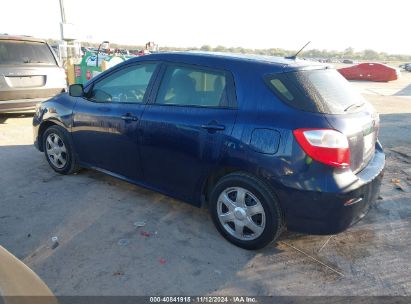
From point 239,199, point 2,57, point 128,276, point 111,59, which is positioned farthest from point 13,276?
point 111,59

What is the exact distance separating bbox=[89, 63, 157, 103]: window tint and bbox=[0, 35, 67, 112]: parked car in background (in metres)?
3.68

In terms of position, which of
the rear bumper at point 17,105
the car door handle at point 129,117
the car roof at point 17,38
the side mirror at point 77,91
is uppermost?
the car roof at point 17,38

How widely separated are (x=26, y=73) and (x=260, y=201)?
244 inches

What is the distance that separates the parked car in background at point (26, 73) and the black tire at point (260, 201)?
5.64 metres

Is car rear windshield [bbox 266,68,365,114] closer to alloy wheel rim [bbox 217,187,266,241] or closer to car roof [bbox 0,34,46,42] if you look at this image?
alloy wheel rim [bbox 217,187,266,241]

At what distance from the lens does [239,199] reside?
313cm

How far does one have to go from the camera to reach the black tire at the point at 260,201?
2.94 m

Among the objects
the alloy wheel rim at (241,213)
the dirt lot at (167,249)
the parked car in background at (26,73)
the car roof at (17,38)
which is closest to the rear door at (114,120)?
the dirt lot at (167,249)

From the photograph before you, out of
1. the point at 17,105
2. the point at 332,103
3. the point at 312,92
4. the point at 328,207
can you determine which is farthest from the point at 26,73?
the point at 328,207

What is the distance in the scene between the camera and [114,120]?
3893mm

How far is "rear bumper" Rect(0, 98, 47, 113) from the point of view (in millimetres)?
6981

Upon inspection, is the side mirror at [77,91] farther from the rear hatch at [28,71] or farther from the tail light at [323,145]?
the rear hatch at [28,71]

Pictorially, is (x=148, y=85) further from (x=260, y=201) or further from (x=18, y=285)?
(x=18, y=285)

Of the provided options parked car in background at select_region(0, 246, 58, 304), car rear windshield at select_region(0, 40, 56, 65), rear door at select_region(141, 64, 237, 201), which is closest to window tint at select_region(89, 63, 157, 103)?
rear door at select_region(141, 64, 237, 201)
